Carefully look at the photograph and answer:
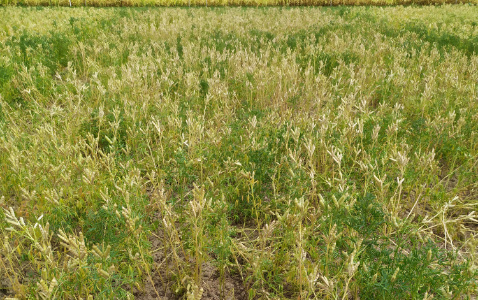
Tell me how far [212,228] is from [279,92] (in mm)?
2789

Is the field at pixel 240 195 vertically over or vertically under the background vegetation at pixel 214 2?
under

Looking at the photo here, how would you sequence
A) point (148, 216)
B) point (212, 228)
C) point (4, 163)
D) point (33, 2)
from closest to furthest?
point (212, 228) < point (148, 216) < point (4, 163) < point (33, 2)

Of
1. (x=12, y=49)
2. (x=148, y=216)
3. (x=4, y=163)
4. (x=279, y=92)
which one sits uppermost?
(x=12, y=49)

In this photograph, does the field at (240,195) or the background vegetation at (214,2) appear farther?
the background vegetation at (214,2)

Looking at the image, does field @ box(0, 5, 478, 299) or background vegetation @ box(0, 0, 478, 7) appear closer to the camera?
field @ box(0, 5, 478, 299)

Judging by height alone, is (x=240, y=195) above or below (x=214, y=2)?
below

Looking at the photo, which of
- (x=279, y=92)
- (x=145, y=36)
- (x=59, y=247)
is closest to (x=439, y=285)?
(x=59, y=247)

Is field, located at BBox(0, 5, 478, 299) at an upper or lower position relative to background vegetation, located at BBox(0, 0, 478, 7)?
lower

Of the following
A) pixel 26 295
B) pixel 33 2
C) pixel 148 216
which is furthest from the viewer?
pixel 33 2

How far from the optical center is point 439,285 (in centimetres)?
169

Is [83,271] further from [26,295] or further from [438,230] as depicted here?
[438,230]

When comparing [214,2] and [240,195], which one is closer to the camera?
[240,195]

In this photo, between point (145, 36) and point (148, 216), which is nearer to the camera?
point (148, 216)

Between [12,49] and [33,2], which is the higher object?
[33,2]
